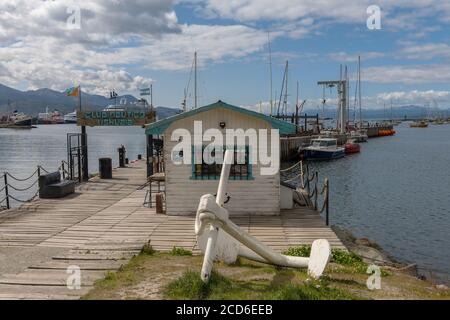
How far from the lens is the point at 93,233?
578 inches

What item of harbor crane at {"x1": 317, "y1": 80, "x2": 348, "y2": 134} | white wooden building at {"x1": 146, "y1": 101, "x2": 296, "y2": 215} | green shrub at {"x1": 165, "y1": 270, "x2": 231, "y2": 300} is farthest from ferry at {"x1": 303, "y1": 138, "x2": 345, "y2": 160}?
green shrub at {"x1": 165, "y1": 270, "x2": 231, "y2": 300}

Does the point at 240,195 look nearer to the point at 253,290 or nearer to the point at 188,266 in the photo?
the point at 188,266

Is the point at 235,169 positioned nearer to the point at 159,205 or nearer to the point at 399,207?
the point at 159,205

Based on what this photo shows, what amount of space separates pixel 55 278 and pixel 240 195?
28.4 ft

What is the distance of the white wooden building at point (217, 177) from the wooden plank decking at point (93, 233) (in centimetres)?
56

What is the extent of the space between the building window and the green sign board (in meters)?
9.43

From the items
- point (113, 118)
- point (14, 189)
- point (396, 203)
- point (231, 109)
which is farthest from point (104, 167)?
point (396, 203)

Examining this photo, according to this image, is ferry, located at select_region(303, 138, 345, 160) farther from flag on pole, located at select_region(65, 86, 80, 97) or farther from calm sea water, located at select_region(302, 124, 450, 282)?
flag on pole, located at select_region(65, 86, 80, 97)

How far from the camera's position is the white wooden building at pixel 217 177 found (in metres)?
17.1

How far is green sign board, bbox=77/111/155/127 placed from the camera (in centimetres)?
2564

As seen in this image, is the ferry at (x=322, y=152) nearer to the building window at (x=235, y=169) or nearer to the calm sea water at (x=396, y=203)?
the calm sea water at (x=396, y=203)
